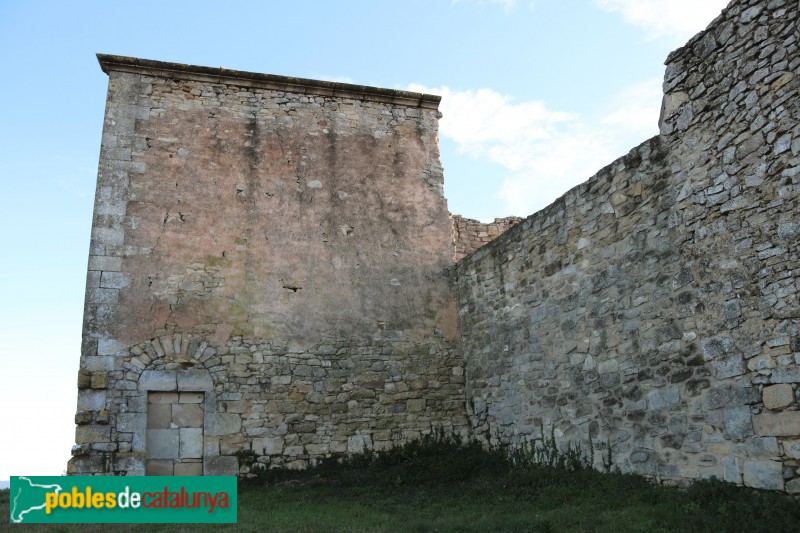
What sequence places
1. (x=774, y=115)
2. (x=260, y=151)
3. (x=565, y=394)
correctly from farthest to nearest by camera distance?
1. (x=260, y=151)
2. (x=565, y=394)
3. (x=774, y=115)

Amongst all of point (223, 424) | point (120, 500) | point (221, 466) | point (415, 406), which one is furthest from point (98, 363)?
point (415, 406)

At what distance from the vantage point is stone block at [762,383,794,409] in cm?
482

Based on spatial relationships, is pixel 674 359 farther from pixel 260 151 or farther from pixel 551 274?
pixel 260 151

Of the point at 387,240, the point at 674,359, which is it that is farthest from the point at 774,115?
the point at 387,240

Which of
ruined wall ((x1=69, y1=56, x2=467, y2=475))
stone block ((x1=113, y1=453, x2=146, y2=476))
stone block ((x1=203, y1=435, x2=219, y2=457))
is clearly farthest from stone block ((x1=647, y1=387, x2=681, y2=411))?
stone block ((x1=113, y1=453, x2=146, y2=476))

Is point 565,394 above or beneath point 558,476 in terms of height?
above

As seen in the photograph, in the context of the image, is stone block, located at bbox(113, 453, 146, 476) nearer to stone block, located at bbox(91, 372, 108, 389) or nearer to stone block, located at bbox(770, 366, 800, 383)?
stone block, located at bbox(91, 372, 108, 389)

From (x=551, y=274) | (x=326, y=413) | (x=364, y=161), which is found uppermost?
(x=364, y=161)

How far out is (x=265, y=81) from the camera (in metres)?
9.99

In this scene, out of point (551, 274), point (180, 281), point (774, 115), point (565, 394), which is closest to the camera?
point (774, 115)

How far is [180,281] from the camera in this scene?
8.73 metres

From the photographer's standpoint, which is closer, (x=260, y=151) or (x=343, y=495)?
(x=343, y=495)

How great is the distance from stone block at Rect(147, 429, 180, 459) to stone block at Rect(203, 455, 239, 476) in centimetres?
38

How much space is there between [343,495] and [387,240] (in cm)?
377
